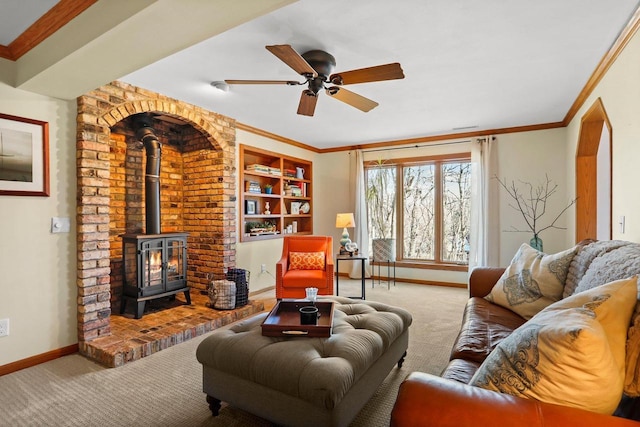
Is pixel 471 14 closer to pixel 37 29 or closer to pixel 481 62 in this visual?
pixel 481 62

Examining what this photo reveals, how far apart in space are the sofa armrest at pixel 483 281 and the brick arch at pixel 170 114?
10.1 ft

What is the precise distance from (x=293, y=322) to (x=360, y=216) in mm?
3814

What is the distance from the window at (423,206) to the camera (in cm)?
524

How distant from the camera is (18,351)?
246 centimetres

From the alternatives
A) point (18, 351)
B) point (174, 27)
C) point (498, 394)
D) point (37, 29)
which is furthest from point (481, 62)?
point (18, 351)

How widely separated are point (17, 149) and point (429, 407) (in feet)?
10.3

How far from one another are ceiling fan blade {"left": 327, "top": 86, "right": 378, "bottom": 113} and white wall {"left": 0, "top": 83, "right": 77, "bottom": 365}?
2.15m

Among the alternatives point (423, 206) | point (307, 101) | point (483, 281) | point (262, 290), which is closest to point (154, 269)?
point (262, 290)

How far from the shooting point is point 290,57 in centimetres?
198

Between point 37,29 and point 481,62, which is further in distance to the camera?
point 481,62

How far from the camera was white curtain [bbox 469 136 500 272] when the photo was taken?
4738mm

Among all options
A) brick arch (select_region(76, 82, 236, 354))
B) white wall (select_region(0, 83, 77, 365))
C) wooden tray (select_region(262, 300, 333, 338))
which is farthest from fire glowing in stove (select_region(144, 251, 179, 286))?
wooden tray (select_region(262, 300, 333, 338))

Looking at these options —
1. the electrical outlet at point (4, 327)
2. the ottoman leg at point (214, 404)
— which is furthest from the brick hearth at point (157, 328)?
the ottoman leg at point (214, 404)

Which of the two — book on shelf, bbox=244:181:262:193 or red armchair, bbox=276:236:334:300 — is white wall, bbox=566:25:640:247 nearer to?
red armchair, bbox=276:236:334:300
